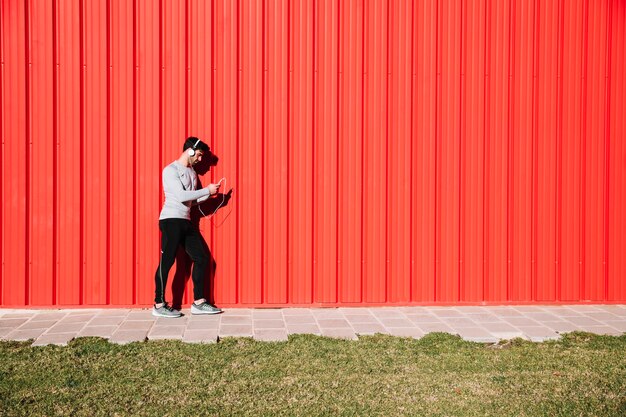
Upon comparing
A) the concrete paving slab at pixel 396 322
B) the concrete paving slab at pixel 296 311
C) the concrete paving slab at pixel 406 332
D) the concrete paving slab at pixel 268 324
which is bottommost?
the concrete paving slab at pixel 406 332

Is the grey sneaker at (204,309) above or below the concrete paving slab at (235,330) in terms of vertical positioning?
above

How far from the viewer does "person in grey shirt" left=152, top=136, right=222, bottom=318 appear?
617cm

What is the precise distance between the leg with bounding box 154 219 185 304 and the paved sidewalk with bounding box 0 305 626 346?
0.33 metres

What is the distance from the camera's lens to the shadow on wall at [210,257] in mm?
6648

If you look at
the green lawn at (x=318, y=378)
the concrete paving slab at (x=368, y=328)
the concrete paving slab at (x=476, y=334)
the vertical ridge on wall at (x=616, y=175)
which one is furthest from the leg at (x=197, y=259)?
the vertical ridge on wall at (x=616, y=175)

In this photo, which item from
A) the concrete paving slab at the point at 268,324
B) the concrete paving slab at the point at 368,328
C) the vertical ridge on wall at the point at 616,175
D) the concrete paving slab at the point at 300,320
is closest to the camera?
the concrete paving slab at the point at 368,328

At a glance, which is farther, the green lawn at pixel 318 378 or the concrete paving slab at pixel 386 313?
the concrete paving slab at pixel 386 313

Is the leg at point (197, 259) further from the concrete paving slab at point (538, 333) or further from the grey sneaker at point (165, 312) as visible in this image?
the concrete paving slab at point (538, 333)

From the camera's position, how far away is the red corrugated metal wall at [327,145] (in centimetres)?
650

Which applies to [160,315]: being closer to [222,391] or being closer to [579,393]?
[222,391]

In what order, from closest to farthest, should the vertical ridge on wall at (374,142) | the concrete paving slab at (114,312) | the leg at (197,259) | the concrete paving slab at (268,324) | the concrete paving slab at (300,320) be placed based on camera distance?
the concrete paving slab at (268,324), the concrete paving slab at (300,320), the concrete paving slab at (114,312), the leg at (197,259), the vertical ridge on wall at (374,142)

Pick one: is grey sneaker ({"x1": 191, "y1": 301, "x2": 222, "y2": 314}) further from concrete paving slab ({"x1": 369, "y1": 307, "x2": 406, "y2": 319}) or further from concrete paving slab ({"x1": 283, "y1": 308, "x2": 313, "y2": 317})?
concrete paving slab ({"x1": 369, "y1": 307, "x2": 406, "y2": 319})

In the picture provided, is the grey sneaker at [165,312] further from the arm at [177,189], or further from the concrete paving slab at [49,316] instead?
the arm at [177,189]

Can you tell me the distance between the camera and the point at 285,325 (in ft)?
19.3
